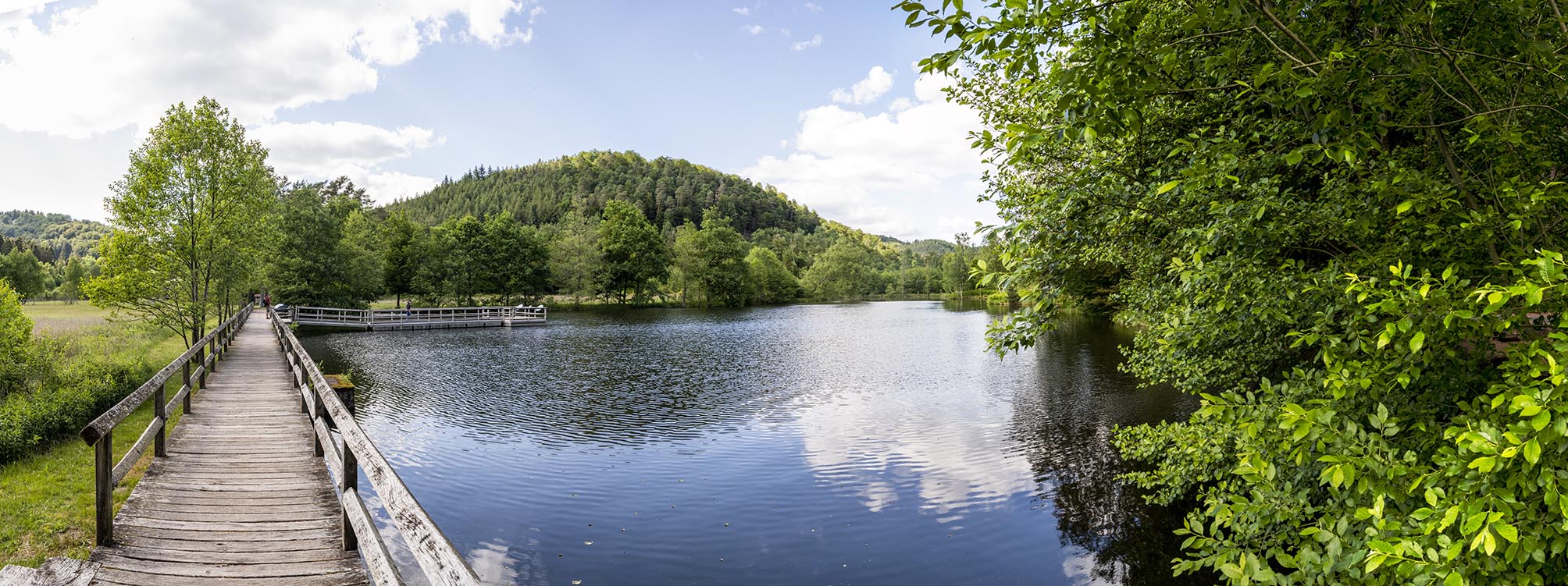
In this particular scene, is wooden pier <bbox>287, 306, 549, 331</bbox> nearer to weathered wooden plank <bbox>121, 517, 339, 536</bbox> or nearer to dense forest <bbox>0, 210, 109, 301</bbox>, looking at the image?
dense forest <bbox>0, 210, 109, 301</bbox>

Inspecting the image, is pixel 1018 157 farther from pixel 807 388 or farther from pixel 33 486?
pixel 807 388

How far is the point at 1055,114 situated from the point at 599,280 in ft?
210

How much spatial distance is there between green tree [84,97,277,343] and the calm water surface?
4.62 metres

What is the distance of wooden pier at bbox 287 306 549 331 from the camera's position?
39156 mm

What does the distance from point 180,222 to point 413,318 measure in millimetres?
24978

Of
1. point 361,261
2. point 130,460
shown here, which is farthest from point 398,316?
point 130,460

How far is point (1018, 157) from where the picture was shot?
3.32m

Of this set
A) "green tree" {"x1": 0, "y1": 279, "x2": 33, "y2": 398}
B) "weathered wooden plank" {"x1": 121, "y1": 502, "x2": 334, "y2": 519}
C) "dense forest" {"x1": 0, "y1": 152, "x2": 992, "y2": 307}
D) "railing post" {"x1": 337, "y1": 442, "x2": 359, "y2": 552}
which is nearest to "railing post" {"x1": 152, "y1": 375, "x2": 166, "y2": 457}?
"weathered wooden plank" {"x1": 121, "y1": 502, "x2": 334, "y2": 519}

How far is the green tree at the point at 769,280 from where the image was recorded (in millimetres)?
79000

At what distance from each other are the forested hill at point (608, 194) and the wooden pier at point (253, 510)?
116 m

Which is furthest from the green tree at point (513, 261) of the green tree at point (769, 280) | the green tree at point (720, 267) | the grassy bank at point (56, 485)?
the grassy bank at point (56, 485)

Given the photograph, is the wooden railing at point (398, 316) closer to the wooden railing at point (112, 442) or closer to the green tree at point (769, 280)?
the wooden railing at point (112, 442)

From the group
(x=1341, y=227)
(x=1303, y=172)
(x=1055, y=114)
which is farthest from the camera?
(x=1303, y=172)

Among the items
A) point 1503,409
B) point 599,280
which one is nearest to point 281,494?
point 1503,409
